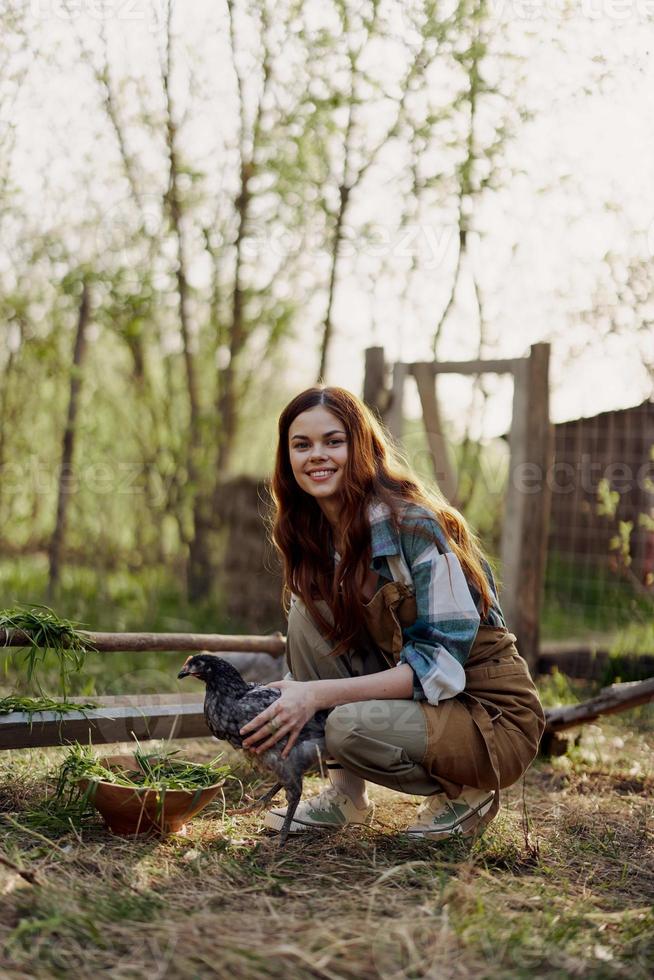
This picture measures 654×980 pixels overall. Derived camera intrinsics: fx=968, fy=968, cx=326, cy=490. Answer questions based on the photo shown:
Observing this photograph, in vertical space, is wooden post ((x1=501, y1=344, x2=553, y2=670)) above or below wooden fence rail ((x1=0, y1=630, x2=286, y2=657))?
above

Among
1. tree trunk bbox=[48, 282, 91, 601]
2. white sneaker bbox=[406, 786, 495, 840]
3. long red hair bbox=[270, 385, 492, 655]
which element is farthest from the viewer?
tree trunk bbox=[48, 282, 91, 601]

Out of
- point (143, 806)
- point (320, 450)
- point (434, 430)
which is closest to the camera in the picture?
point (143, 806)

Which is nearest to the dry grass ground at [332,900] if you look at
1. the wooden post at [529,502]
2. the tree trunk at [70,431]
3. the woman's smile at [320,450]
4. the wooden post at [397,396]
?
the woman's smile at [320,450]

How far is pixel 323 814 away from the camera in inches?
121

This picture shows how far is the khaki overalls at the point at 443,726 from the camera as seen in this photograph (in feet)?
9.20

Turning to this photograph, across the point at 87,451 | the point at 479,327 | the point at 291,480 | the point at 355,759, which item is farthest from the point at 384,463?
the point at 87,451

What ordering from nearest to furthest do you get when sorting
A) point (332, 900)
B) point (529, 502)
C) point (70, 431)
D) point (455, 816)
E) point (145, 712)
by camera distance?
point (332, 900)
point (455, 816)
point (145, 712)
point (529, 502)
point (70, 431)

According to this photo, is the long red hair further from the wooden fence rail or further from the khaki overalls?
the wooden fence rail

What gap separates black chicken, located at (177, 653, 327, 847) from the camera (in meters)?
2.82

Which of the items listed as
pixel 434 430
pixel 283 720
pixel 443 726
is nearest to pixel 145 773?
pixel 283 720

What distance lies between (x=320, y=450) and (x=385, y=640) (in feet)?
2.08

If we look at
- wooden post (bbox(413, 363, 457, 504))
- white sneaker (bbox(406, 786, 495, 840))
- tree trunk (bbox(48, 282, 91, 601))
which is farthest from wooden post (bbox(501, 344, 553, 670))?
tree trunk (bbox(48, 282, 91, 601))

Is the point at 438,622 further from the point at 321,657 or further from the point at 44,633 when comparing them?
the point at 44,633

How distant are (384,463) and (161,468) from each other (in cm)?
487
